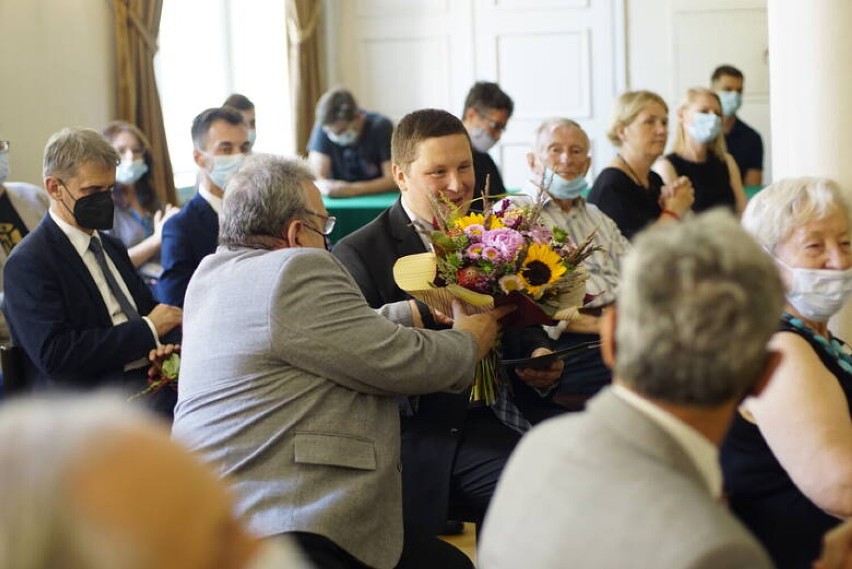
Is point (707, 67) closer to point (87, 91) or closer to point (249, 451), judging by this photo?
point (87, 91)

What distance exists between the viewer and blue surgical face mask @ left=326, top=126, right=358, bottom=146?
8.19 meters

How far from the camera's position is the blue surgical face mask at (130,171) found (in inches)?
229

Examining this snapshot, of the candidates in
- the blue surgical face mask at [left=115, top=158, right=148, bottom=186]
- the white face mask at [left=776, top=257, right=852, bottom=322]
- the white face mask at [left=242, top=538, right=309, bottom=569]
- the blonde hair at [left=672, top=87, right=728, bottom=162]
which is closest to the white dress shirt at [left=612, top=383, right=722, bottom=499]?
the white face mask at [left=242, top=538, right=309, bottom=569]

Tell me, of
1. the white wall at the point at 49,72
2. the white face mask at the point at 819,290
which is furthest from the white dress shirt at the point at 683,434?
the white wall at the point at 49,72

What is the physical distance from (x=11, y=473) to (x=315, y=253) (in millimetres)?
1639

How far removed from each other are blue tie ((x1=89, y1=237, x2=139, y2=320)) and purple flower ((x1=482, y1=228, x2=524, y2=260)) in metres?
1.49

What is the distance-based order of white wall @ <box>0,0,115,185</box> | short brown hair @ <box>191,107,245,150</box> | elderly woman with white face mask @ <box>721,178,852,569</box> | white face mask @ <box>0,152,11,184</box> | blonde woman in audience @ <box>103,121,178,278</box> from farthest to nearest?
1. white wall @ <box>0,0,115,185</box>
2. blonde woman in audience @ <box>103,121,178,278</box>
3. short brown hair @ <box>191,107,245,150</box>
4. white face mask @ <box>0,152,11,184</box>
5. elderly woman with white face mask @ <box>721,178,852,569</box>

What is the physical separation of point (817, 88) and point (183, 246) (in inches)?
91.6

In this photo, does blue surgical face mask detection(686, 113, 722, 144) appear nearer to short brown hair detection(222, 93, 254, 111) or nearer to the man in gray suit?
short brown hair detection(222, 93, 254, 111)

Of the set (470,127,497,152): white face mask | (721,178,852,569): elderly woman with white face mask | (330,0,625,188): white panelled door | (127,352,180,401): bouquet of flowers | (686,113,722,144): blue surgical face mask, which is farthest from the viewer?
(330,0,625,188): white panelled door

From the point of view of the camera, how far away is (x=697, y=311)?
140cm

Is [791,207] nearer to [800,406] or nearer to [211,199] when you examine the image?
[800,406]

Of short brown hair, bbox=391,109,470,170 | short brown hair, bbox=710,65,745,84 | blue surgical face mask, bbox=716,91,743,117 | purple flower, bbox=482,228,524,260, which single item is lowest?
purple flower, bbox=482,228,524,260

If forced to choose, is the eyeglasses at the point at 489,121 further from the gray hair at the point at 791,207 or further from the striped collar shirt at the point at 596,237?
the gray hair at the point at 791,207
